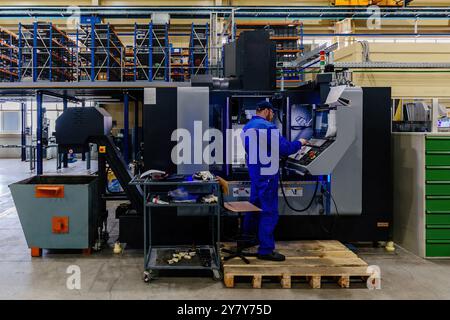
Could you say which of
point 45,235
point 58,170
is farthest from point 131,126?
point 45,235

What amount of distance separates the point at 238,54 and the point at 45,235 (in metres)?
2.99

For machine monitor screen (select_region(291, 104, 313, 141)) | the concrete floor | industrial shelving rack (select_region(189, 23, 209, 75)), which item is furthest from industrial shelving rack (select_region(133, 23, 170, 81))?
the concrete floor

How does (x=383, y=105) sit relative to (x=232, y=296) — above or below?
above

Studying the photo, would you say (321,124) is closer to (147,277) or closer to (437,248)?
(437,248)

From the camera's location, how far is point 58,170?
1153 cm

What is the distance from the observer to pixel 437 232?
4223mm

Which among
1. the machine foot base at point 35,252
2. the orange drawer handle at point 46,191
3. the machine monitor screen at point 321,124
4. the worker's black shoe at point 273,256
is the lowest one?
the machine foot base at point 35,252

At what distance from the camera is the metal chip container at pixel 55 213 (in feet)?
13.7

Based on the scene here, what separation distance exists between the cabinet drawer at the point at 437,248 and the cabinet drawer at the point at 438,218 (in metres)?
0.22

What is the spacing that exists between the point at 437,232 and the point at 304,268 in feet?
5.66

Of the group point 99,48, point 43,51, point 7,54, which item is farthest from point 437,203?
point 7,54

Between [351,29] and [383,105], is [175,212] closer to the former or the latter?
[383,105]

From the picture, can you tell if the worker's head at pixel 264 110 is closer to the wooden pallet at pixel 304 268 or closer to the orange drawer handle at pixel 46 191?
the wooden pallet at pixel 304 268

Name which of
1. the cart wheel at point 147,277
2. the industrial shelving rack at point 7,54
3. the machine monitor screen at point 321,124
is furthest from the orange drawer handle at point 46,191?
the industrial shelving rack at point 7,54
